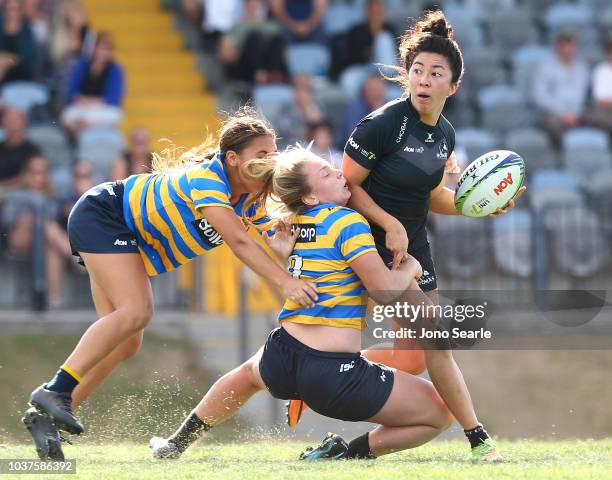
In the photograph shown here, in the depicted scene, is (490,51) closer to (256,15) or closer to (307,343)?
(256,15)

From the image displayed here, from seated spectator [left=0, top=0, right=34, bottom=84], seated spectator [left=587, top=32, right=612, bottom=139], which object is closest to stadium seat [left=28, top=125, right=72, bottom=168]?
seated spectator [left=0, top=0, right=34, bottom=84]

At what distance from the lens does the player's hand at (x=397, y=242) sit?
639 centimetres

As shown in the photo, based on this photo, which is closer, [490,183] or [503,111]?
[490,183]

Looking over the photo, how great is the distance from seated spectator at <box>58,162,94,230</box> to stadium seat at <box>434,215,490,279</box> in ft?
11.2

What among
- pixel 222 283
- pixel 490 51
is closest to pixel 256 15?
pixel 490 51

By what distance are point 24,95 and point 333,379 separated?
28.7 ft

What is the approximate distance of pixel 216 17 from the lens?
1526 centimetres

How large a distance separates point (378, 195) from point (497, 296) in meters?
5.55

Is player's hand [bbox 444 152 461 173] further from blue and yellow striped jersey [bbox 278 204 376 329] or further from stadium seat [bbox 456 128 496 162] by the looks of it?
stadium seat [bbox 456 128 496 162]

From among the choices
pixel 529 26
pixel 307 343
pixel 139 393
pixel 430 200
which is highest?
pixel 529 26

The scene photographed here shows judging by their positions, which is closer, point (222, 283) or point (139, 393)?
point (139, 393)

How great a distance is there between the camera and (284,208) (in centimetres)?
639

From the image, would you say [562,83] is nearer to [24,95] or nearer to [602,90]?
[602,90]

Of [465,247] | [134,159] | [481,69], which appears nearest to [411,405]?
[465,247]
